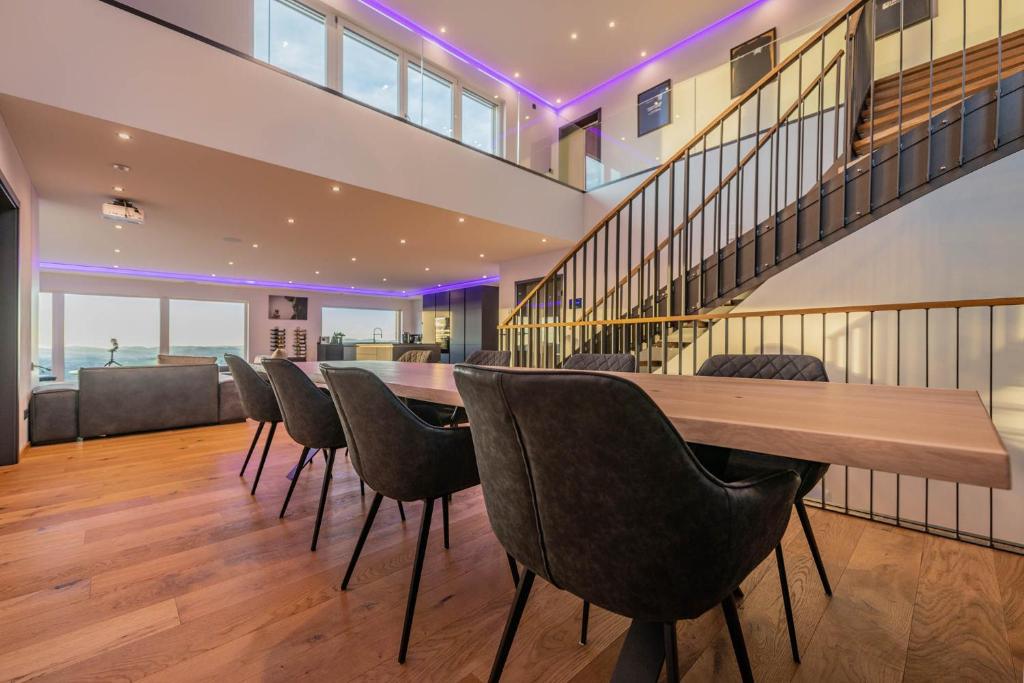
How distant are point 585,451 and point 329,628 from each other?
1.26m

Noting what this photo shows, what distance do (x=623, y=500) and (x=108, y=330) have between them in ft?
43.7

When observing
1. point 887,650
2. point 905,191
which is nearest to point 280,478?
point 887,650

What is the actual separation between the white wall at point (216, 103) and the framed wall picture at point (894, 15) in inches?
171

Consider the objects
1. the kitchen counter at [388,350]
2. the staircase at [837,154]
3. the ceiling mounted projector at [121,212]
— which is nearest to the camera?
the staircase at [837,154]

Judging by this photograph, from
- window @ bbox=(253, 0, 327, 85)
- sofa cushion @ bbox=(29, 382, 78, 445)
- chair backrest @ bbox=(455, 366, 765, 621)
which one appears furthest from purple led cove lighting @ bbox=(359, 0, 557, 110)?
chair backrest @ bbox=(455, 366, 765, 621)

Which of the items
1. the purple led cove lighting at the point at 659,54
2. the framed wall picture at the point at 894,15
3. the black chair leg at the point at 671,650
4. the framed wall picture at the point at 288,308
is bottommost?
the black chair leg at the point at 671,650

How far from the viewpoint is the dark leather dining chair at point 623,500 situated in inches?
25.8

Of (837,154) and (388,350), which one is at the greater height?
(837,154)

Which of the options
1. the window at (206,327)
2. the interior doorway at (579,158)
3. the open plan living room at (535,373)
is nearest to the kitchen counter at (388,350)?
the open plan living room at (535,373)

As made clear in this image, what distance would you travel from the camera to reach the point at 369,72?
4988 mm

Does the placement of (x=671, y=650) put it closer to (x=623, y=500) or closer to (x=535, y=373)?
(x=623, y=500)

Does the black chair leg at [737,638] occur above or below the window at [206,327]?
below

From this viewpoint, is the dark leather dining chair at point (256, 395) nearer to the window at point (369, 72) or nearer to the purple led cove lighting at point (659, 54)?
the window at point (369, 72)

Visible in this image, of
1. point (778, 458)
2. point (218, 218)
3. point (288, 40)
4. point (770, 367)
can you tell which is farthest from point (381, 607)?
point (218, 218)
